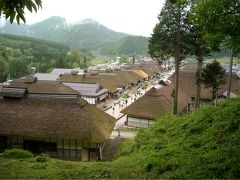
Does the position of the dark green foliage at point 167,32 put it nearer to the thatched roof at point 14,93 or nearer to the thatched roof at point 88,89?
the thatched roof at point 14,93

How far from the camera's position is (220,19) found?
43.8 feet

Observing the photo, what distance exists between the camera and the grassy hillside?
9.91 metres

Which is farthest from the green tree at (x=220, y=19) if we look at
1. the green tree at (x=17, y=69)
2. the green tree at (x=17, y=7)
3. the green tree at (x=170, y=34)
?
the green tree at (x=17, y=69)

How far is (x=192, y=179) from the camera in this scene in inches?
357

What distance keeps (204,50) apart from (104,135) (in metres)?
11.3

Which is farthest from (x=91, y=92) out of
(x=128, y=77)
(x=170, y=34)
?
(x=170, y=34)

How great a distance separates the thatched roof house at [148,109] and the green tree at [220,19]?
21496mm

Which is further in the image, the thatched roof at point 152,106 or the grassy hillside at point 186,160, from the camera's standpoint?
the thatched roof at point 152,106

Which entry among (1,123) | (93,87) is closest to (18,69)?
(93,87)

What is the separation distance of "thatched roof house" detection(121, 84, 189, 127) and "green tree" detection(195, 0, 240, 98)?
21.5 meters

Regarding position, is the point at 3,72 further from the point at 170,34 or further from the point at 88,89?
the point at 170,34

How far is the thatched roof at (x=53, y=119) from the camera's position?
24.3 m

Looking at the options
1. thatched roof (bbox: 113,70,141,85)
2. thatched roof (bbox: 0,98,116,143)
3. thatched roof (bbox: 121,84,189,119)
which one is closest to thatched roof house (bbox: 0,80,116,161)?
thatched roof (bbox: 0,98,116,143)

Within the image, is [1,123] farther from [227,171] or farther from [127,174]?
[227,171]
